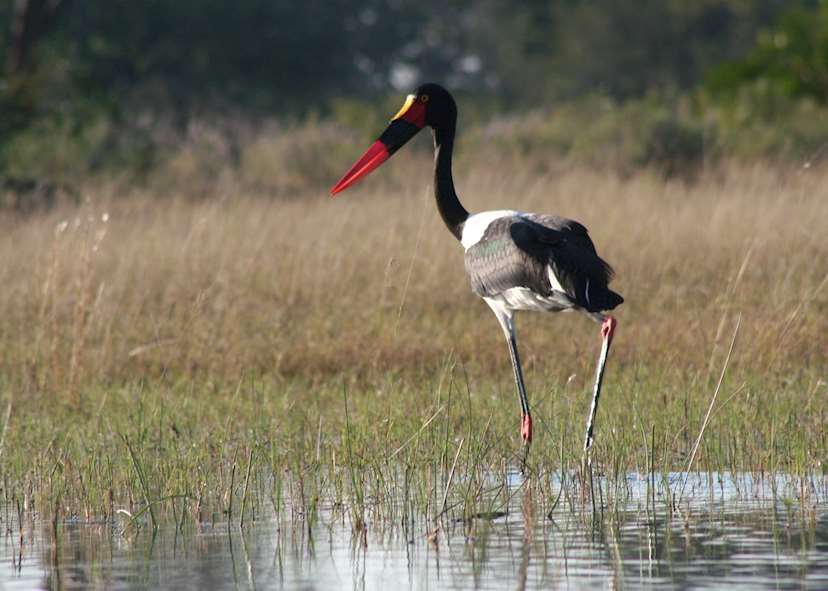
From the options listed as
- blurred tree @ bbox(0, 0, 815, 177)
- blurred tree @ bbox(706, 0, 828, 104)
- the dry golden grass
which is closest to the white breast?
the dry golden grass

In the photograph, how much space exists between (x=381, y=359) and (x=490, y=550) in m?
4.02

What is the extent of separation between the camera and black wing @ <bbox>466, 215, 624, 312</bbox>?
6.38 meters

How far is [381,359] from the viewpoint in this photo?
8.93 m

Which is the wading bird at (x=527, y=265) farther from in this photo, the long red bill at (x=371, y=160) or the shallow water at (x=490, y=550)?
the shallow water at (x=490, y=550)

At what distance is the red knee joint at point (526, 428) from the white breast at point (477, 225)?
83 cm

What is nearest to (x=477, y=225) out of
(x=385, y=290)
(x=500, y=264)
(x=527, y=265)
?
(x=500, y=264)

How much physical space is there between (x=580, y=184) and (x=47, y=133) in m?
8.66

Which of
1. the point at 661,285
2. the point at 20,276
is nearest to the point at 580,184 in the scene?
the point at 661,285

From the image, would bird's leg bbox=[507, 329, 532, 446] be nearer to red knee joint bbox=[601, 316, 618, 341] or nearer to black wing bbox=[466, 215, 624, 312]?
black wing bbox=[466, 215, 624, 312]

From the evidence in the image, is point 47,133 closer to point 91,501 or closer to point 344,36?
point 344,36

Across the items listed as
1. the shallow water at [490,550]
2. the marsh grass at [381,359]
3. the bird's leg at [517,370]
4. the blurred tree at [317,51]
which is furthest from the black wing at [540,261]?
the blurred tree at [317,51]

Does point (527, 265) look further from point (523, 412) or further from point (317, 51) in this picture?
point (317, 51)

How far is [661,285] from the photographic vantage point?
1027 cm

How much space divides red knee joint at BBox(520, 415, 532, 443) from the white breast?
2.73 ft
